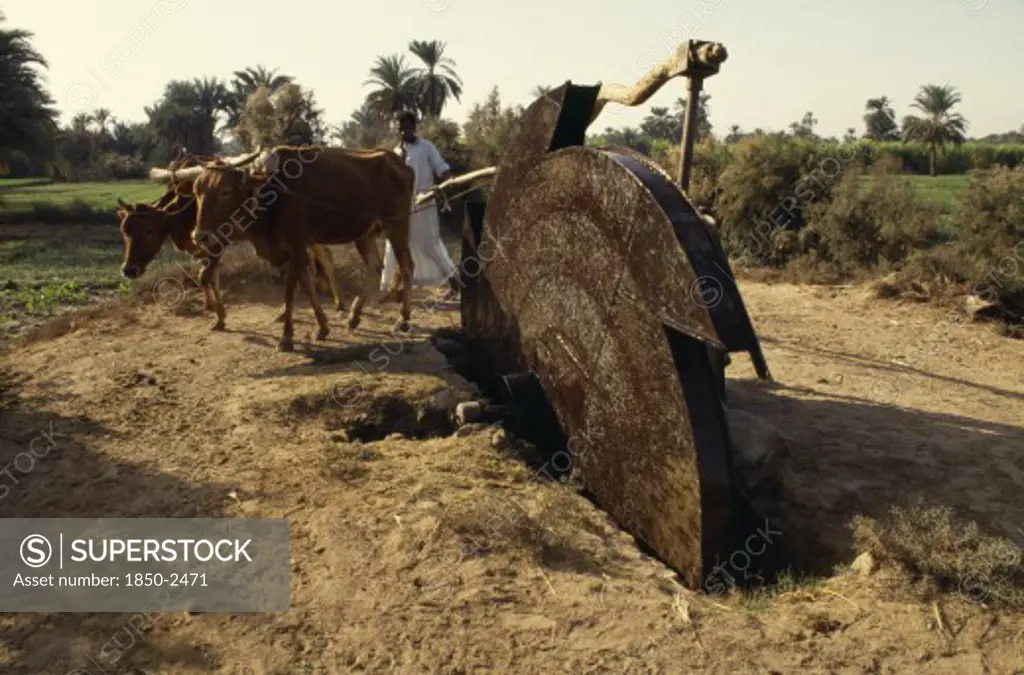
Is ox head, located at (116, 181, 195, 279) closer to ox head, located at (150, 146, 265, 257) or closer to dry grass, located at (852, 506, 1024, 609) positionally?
ox head, located at (150, 146, 265, 257)

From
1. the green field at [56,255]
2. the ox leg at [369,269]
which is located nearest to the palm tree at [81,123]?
the green field at [56,255]

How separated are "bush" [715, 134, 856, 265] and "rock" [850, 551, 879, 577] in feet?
42.7

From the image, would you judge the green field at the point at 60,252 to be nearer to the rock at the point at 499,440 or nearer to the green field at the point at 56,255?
the green field at the point at 56,255

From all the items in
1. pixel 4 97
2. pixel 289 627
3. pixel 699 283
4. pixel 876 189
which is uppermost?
pixel 4 97

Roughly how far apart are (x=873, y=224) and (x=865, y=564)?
12.3 metres

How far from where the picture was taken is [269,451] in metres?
5.46

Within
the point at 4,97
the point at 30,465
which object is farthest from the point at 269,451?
the point at 4,97

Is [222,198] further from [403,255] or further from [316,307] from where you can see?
[403,255]

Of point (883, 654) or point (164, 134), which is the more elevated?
point (164, 134)

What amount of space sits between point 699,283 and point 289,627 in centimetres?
238

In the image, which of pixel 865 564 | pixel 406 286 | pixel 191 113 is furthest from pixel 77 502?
pixel 191 113

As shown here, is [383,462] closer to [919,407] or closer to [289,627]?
[289,627]

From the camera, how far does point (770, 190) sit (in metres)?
17.3

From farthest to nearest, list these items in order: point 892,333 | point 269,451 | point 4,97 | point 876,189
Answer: point 4,97
point 876,189
point 892,333
point 269,451
